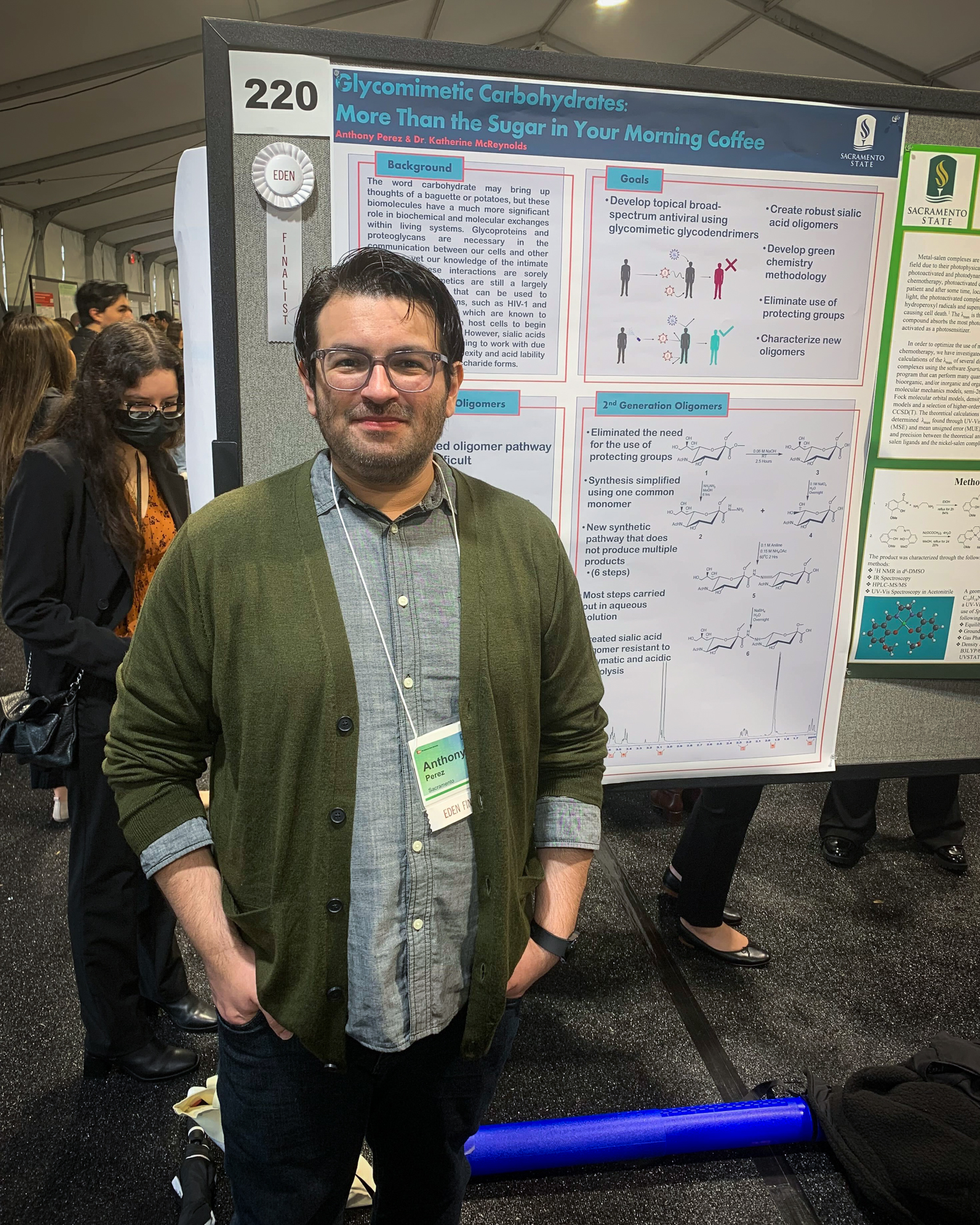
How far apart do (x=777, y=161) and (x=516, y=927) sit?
1.13 meters

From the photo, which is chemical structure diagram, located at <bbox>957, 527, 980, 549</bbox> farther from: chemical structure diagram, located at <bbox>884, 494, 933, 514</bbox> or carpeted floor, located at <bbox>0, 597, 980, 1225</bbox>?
carpeted floor, located at <bbox>0, 597, 980, 1225</bbox>

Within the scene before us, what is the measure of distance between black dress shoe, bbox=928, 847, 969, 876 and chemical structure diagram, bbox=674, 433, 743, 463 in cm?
188

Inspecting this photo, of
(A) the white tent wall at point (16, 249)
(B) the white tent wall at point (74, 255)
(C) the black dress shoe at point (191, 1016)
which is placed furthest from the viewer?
(B) the white tent wall at point (74, 255)

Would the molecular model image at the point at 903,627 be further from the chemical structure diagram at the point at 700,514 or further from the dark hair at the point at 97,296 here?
the dark hair at the point at 97,296

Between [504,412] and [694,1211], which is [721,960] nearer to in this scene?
[694,1211]

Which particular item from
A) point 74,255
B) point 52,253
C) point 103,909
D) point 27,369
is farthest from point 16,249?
point 103,909

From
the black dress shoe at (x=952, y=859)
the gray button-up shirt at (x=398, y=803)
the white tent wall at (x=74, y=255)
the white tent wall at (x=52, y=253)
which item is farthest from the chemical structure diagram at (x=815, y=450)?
the white tent wall at (x=74, y=255)

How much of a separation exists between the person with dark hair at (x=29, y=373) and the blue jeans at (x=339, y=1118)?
1952 millimetres

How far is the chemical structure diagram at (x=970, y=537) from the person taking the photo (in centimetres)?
145

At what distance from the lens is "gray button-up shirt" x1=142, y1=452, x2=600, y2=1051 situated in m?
0.88

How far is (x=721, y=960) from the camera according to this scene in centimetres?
210

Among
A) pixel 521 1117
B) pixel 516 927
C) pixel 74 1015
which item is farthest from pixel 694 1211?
pixel 74 1015

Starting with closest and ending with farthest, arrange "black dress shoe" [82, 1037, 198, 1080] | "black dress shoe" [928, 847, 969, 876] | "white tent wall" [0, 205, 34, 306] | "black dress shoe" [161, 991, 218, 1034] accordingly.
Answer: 1. "black dress shoe" [82, 1037, 198, 1080]
2. "black dress shoe" [161, 991, 218, 1034]
3. "black dress shoe" [928, 847, 969, 876]
4. "white tent wall" [0, 205, 34, 306]

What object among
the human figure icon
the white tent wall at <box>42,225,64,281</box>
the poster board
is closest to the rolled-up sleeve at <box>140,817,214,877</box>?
the poster board
